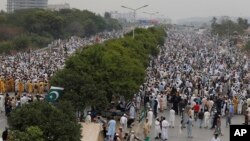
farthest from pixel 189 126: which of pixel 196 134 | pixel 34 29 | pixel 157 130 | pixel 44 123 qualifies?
pixel 34 29

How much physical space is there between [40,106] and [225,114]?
11959 millimetres

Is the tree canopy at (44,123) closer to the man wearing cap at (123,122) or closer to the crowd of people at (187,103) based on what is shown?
the crowd of people at (187,103)

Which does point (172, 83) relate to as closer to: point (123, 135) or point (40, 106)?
point (123, 135)

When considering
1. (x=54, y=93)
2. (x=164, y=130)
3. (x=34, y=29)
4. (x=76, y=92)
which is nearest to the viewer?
(x=54, y=93)

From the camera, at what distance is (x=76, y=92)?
18.8 m

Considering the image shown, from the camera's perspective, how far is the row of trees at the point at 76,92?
38.3 feet

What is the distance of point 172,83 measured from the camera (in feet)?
94.3

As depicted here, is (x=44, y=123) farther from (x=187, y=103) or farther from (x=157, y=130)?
(x=187, y=103)

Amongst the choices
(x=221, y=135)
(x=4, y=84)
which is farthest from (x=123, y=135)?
(x=4, y=84)

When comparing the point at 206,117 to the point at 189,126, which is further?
the point at 206,117

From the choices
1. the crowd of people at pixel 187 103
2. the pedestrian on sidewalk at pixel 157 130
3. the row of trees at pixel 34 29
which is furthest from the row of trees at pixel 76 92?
the row of trees at pixel 34 29

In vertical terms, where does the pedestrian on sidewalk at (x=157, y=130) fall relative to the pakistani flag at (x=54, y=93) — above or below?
below

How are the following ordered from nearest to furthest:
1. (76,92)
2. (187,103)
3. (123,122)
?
(123,122) → (76,92) → (187,103)

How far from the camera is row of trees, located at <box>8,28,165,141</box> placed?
11672 millimetres
